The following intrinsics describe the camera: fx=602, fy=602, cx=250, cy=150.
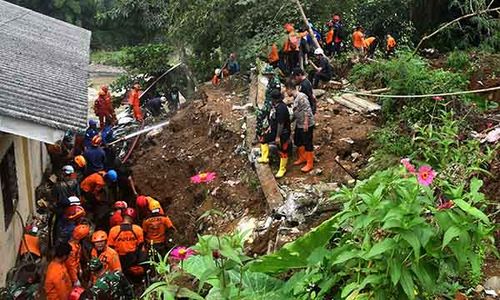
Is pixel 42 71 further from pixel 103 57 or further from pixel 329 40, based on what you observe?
pixel 103 57

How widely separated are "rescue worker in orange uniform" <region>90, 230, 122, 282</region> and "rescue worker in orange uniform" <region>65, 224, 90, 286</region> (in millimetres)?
185

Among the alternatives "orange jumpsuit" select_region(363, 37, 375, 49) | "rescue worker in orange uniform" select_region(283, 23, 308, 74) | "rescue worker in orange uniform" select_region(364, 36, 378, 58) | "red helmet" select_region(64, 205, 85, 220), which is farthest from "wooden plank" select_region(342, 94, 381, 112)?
"red helmet" select_region(64, 205, 85, 220)

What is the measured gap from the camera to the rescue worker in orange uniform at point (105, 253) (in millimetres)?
7082

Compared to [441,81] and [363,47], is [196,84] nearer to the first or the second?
[363,47]

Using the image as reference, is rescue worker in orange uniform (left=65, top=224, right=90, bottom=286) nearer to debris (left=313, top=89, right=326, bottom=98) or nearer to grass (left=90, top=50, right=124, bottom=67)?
debris (left=313, top=89, right=326, bottom=98)

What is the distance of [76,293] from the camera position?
6965 mm

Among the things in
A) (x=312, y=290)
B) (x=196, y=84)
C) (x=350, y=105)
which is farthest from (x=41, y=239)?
(x=196, y=84)

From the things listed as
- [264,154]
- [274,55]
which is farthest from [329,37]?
[264,154]

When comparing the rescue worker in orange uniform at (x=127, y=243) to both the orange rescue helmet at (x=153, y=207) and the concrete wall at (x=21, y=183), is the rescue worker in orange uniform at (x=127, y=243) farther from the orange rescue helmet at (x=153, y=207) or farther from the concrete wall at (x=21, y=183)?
the concrete wall at (x=21, y=183)

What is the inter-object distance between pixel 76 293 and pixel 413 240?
188 inches

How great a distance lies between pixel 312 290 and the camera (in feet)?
13.2

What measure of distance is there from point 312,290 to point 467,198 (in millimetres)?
1168

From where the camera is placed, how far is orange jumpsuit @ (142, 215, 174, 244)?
27.6 feet

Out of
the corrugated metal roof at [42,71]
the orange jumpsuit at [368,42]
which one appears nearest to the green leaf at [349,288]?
the corrugated metal roof at [42,71]
